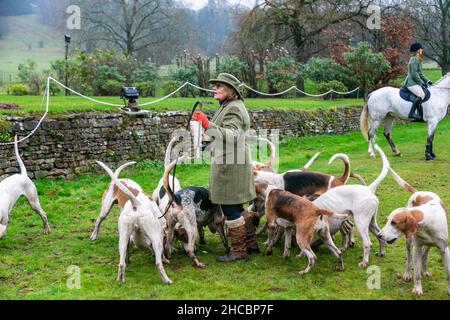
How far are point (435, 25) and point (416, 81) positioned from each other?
21.0 metres

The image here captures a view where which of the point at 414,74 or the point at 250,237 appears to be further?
the point at 414,74

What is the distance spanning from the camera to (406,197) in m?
8.40

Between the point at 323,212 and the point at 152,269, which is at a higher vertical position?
the point at 323,212

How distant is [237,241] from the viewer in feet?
19.0

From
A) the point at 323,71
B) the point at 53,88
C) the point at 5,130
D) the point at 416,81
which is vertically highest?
the point at 323,71

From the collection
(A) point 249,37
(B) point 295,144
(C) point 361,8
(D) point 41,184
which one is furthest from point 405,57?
(D) point 41,184

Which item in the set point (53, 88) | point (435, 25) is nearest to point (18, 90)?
point (53, 88)

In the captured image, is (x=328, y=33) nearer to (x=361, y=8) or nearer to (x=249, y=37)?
(x=361, y=8)

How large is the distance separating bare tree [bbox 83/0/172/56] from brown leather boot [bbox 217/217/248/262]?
31.5 meters

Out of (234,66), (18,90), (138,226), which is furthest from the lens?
(234,66)

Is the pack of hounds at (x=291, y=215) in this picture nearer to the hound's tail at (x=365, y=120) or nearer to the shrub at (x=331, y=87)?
the hound's tail at (x=365, y=120)

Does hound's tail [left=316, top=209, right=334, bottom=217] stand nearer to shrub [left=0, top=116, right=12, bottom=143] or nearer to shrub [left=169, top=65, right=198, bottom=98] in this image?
shrub [left=0, top=116, right=12, bottom=143]

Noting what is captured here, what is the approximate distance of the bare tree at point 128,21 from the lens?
3625cm

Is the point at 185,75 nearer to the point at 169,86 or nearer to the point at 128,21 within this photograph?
the point at 169,86
